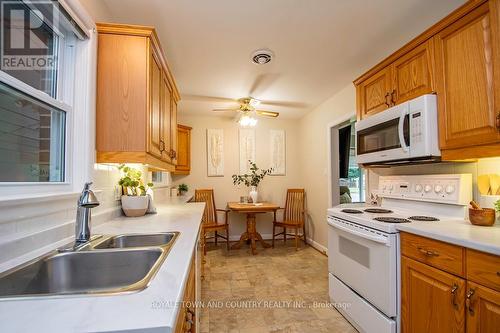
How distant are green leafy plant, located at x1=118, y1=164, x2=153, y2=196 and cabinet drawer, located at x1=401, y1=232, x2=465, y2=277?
73.8 inches

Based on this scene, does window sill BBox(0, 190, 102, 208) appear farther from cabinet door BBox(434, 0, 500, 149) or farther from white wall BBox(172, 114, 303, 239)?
white wall BBox(172, 114, 303, 239)

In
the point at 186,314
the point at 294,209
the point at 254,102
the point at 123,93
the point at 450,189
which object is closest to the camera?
the point at 186,314

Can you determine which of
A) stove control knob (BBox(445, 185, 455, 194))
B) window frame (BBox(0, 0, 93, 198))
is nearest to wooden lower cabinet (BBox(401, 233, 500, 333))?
stove control knob (BBox(445, 185, 455, 194))

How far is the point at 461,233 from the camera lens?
1.26m

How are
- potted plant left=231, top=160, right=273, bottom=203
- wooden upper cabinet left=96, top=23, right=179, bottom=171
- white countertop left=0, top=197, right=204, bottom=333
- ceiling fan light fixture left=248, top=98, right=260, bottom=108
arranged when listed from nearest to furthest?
white countertop left=0, top=197, right=204, bottom=333
wooden upper cabinet left=96, top=23, right=179, bottom=171
ceiling fan light fixture left=248, top=98, right=260, bottom=108
potted plant left=231, top=160, right=273, bottom=203

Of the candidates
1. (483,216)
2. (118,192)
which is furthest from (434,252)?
(118,192)

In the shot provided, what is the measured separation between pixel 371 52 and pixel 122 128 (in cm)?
220

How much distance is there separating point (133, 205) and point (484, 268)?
80.0 inches

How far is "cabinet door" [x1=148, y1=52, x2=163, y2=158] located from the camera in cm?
163

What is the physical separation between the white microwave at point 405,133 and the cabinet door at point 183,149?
2907 mm

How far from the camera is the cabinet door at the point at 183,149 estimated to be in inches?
165

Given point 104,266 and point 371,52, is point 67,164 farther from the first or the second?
point 371,52

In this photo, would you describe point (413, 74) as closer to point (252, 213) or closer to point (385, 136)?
point (385, 136)

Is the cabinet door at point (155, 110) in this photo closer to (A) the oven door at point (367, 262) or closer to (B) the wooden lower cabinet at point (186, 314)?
(B) the wooden lower cabinet at point (186, 314)
